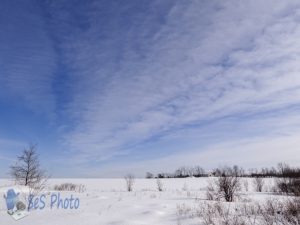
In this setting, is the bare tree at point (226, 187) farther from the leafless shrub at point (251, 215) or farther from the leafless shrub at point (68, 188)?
the leafless shrub at point (68, 188)

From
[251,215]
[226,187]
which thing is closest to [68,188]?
[226,187]

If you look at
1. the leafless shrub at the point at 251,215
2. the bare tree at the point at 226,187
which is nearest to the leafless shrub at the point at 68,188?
the bare tree at the point at 226,187

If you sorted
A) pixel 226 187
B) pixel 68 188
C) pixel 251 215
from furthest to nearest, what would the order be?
1. pixel 68 188
2. pixel 226 187
3. pixel 251 215

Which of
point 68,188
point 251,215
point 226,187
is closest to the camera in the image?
point 251,215

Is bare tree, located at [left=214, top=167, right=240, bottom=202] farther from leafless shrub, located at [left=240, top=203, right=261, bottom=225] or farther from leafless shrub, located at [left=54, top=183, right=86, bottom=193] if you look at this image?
leafless shrub, located at [left=54, top=183, right=86, bottom=193]

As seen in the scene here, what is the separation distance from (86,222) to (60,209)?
399 centimetres

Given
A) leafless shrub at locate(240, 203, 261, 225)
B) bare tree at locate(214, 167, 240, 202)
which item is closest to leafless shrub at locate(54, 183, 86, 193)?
bare tree at locate(214, 167, 240, 202)

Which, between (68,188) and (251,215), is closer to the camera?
(251,215)

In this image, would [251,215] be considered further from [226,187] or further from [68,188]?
[68,188]

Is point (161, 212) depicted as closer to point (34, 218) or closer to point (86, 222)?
point (86, 222)

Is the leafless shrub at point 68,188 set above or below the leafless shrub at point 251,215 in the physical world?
above

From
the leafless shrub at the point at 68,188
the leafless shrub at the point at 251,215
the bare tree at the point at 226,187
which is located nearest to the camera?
the leafless shrub at the point at 251,215

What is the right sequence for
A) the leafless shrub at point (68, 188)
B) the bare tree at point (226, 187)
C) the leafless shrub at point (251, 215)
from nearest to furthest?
the leafless shrub at point (251, 215), the bare tree at point (226, 187), the leafless shrub at point (68, 188)

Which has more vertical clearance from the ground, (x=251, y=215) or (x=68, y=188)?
(x=68, y=188)
